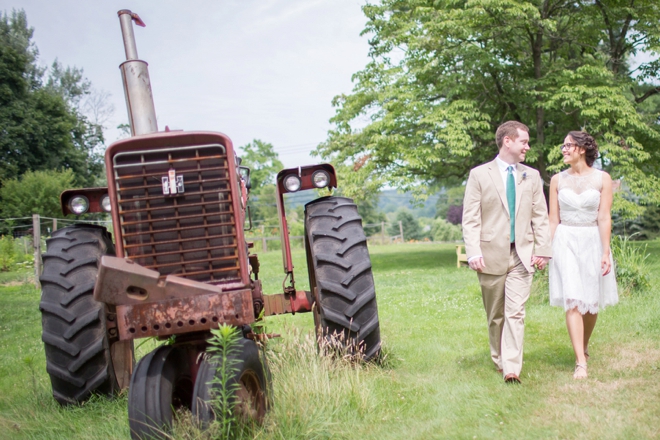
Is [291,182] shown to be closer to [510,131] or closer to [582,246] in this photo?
[510,131]

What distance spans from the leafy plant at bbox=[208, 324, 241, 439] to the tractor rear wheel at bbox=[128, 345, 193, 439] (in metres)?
0.28

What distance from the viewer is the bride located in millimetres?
4781

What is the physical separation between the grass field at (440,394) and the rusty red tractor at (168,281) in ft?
0.76

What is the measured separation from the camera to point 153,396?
A: 3270mm

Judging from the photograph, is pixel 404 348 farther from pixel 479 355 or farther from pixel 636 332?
pixel 636 332

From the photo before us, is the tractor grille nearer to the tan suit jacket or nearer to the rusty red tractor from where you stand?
the rusty red tractor

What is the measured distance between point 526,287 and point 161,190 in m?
2.80

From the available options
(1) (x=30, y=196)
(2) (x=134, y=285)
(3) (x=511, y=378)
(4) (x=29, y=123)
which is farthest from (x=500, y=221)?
(4) (x=29, y=123)

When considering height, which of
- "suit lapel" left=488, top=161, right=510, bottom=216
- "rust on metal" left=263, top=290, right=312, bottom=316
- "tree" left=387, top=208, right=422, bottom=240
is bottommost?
"tree" left=387, top=208, right=422, bottom=240

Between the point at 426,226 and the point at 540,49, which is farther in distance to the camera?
the point at 426,226

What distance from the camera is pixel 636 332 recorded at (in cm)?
600

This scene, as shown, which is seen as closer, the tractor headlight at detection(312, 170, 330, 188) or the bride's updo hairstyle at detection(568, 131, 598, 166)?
the bride's updo hairstyle at detection(568, 131, 598, 166)

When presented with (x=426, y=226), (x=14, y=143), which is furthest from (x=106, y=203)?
(x=426, y=226)

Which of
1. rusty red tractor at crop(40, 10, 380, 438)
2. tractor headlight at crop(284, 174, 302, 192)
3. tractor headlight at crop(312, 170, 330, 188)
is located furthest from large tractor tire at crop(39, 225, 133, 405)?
tractor headlight at crop(312, 170, 330, 188)
